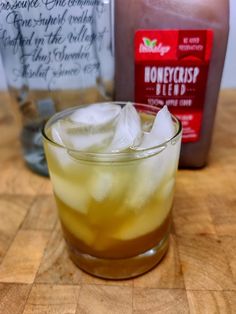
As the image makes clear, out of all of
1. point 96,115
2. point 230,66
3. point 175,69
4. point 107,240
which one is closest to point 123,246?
point 107,240

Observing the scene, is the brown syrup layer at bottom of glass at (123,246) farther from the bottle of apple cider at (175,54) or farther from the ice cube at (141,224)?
the bottle of apple cider at (175,54)

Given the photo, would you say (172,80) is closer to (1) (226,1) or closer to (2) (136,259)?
(1) (226,1)

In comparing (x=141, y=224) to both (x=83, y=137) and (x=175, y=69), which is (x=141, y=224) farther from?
(x=175, y=69)

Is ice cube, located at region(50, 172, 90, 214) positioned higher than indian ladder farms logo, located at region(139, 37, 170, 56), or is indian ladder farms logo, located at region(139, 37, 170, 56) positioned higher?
indian ladder farms logo, located at region(139, 37, 170, 56)

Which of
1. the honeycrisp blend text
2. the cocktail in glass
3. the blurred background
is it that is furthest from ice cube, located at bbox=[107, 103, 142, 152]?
the blurred background

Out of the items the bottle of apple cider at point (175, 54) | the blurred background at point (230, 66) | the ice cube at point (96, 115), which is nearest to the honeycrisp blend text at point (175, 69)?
the bottle of apple cider at point (175, 54)

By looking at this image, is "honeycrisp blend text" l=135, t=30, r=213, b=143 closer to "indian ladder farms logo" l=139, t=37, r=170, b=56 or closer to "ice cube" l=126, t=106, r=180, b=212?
"indian ladder farms logo" l=139, t=37, r=170, b=56
